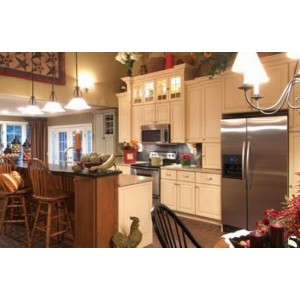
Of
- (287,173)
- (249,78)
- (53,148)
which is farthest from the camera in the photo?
(53,148)

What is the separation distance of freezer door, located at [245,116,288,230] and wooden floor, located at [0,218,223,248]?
1.77ft

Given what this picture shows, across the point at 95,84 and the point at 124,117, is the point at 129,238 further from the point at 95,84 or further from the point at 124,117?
the point at 95,84

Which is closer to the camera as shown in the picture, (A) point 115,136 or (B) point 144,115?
(B) point 144,115

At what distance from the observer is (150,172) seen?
15.9 feet

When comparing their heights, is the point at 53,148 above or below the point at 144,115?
below

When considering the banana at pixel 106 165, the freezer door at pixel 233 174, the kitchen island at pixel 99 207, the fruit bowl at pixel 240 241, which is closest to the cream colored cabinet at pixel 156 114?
the freezer door at pixel 233 174

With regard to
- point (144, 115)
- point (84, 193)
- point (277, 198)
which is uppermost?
point (144, 115)

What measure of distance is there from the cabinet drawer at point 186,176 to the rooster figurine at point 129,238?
5.75 ft

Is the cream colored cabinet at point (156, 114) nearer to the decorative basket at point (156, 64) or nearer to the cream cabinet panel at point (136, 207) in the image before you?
the decorative basket at point (156, 64)

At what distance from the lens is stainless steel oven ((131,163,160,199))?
4.74 meters

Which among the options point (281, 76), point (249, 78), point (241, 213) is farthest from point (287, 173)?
point (249, 78)
